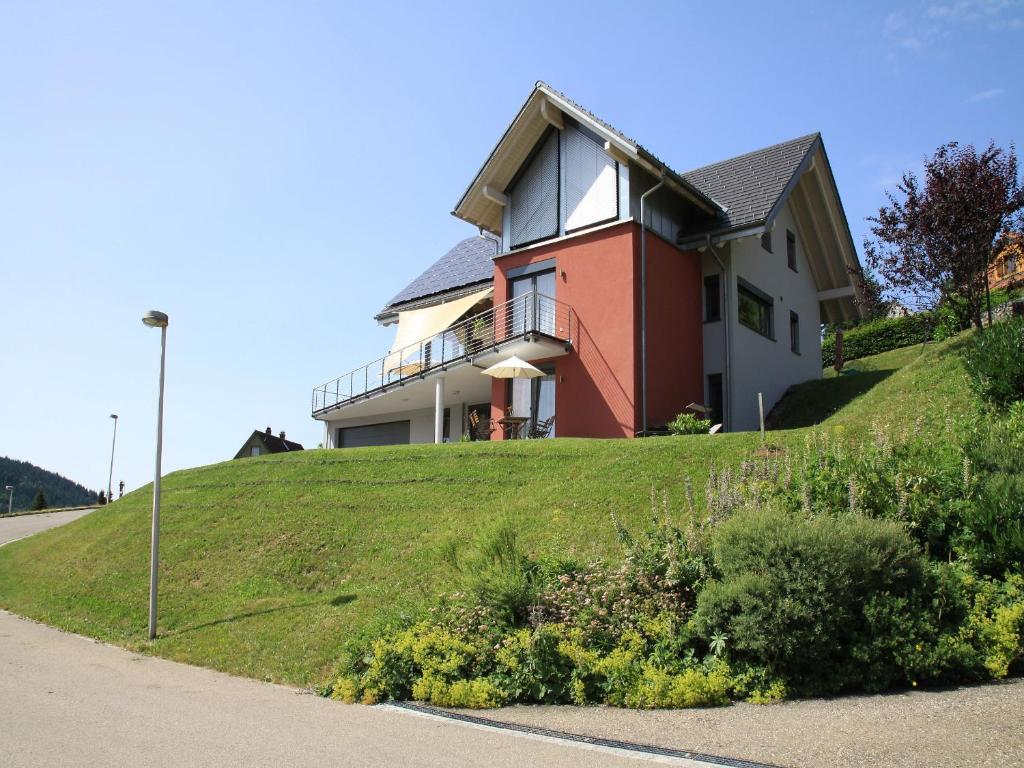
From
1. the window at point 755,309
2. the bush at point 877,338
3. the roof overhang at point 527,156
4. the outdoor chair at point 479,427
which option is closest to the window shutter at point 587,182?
the roof overhang at point 527,156

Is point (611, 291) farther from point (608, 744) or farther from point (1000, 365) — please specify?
point (608, 744)

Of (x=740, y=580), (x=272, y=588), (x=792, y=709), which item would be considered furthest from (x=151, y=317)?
(x=792, y=709)

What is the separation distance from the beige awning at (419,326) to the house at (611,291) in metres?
0.07

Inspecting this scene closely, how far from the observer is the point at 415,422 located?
1174 inches

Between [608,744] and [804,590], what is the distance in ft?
7.43

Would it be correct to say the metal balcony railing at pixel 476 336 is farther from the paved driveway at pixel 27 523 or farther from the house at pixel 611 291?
the paved driveway at pixel 27 523

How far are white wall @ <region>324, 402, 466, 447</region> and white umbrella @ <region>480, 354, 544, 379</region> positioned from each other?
6362 millimetres

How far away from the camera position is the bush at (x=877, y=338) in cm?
3691

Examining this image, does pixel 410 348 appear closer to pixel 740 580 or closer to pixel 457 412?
pixel 457 412

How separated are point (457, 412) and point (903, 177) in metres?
15.1

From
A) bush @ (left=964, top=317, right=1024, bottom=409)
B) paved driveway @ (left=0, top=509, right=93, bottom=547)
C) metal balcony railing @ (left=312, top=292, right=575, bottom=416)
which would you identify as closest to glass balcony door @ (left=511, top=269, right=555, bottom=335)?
metal balcony railing @ (left=312, top=292, right=575, bottom=416)

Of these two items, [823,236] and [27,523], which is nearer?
[823,236]

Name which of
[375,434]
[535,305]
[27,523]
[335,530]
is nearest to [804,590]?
[335,530]

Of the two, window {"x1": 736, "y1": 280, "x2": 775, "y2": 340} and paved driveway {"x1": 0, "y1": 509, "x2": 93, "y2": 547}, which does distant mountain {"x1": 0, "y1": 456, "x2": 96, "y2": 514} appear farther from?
window {"x1": 736, "y1": 280, "x2": 775, "y2": 340}
